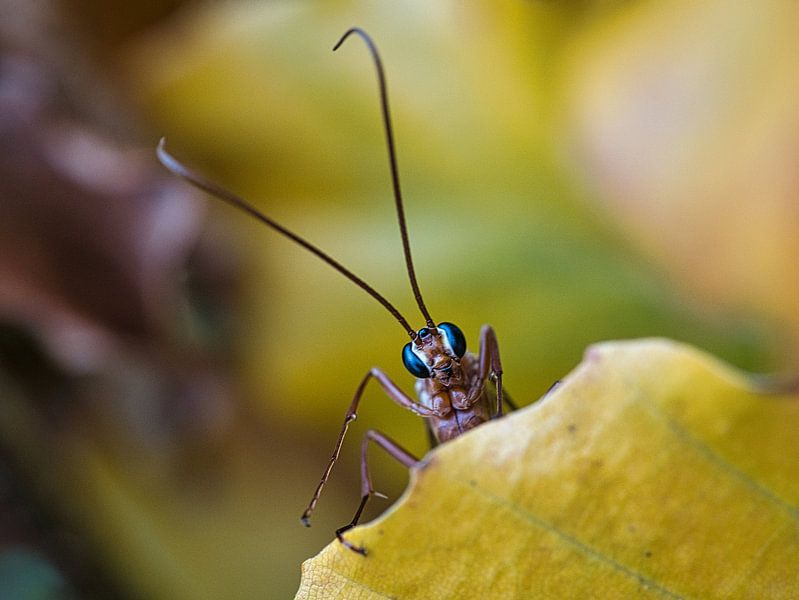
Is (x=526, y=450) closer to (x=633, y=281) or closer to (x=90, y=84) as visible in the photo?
(x=633, y=281)

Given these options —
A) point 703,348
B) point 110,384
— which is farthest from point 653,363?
point 110,384

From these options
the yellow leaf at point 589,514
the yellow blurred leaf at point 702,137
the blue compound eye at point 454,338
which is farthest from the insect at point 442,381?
the yellow blurred leaf at point 702,137

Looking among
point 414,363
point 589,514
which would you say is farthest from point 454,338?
point 589,514

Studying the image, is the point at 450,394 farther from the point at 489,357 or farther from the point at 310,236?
the point at 310,236

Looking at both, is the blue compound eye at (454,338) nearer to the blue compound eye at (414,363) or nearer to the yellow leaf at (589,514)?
the blue compound eye at (414,363)

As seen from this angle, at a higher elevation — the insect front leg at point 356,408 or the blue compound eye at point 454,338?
the blue compound eye at point 454,338

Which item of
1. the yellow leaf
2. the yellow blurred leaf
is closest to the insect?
the yellow leaf

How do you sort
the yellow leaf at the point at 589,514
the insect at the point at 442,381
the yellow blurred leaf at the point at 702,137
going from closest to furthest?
1. the yellow leaf at the point at 589,514
2. the insect at the point at 442,381
3. the yellow blurred leaf at the point at 702,137
